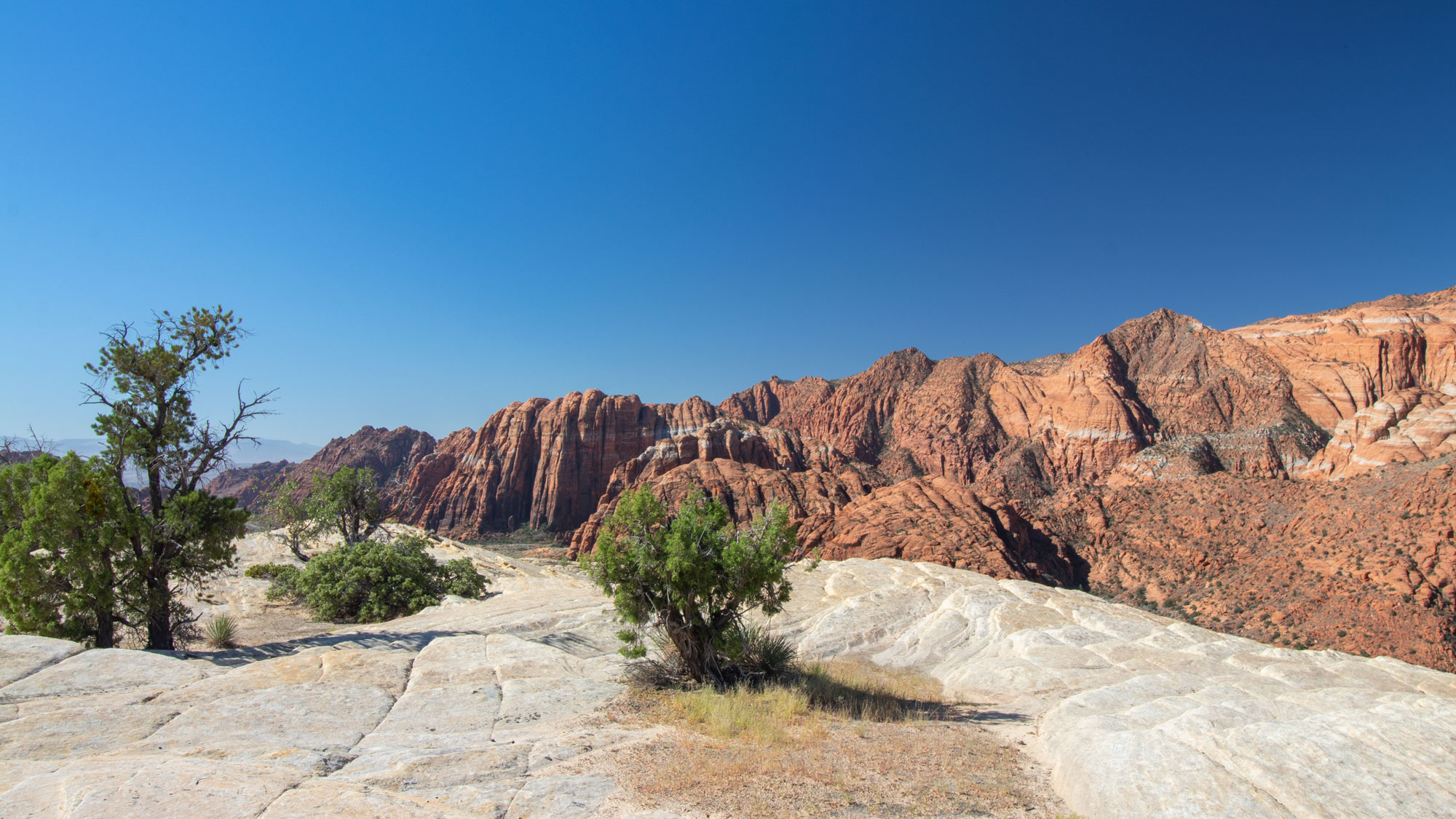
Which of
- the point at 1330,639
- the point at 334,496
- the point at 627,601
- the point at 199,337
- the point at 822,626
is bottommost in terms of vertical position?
the point at 1330,639

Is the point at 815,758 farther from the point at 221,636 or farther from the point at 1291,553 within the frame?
the point at 1291,553

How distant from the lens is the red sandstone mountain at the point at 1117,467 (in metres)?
47.3

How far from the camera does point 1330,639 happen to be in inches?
1538

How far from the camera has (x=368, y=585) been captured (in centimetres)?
2275

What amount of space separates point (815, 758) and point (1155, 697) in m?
7.91

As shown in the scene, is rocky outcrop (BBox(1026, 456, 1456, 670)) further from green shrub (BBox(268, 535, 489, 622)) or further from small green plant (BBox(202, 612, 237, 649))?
small green plant (BBox(202, 612, 237, 649))

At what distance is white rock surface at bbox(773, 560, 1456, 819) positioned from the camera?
6551 mm

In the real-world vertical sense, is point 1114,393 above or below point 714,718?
above

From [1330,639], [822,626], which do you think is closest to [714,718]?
[822,626]

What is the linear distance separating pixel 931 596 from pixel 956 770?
15.9 meters

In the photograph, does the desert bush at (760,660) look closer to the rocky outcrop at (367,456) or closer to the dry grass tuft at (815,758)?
the dry grass tuft at (815,758)

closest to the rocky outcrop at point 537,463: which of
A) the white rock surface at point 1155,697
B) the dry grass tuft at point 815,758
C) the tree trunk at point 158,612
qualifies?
the white rock surface at point 1155,697

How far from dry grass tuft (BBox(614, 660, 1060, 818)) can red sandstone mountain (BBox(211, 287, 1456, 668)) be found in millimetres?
27574

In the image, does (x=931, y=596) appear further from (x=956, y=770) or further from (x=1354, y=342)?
(x=1354, y=342)
